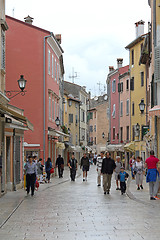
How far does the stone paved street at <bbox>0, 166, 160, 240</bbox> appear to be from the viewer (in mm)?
10148

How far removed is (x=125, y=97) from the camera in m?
60.7

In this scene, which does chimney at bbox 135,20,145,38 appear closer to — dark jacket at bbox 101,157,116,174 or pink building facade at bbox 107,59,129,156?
pink building facade at bbox 107,59,129,156

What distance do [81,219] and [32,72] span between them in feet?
81.2

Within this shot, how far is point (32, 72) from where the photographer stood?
3634 cm

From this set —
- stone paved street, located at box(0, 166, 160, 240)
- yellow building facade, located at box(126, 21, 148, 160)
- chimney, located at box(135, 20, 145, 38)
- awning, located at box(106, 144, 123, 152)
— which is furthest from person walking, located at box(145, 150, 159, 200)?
awning, located at box(106, 144, 123, 152)

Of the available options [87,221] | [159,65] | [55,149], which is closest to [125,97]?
[55,149]

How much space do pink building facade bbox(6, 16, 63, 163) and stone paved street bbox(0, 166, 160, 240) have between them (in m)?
18.6

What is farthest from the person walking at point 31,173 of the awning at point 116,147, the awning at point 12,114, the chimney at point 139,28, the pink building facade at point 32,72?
the awning at point 116,147

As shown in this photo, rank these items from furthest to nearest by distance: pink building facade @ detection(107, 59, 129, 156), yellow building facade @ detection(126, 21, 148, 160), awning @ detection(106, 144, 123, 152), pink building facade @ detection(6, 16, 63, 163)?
pink building facade @ detection(107, 59, 129, 156) → awning @ detection(106, 144, 123, 152) → yellow building facade @ detection(126, 21, 148, 160) → pink building facade @ detection(6, 16, 63, 163)

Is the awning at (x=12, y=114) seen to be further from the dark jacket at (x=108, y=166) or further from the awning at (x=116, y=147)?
the awning at (x=116, y=147)

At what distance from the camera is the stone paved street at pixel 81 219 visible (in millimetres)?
10148

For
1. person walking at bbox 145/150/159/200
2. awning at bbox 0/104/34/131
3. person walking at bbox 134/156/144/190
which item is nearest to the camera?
awning at bbox 0/104/34/131

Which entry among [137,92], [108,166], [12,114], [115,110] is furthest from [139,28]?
[12,114]

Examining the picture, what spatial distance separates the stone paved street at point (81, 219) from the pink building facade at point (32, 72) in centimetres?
1856
